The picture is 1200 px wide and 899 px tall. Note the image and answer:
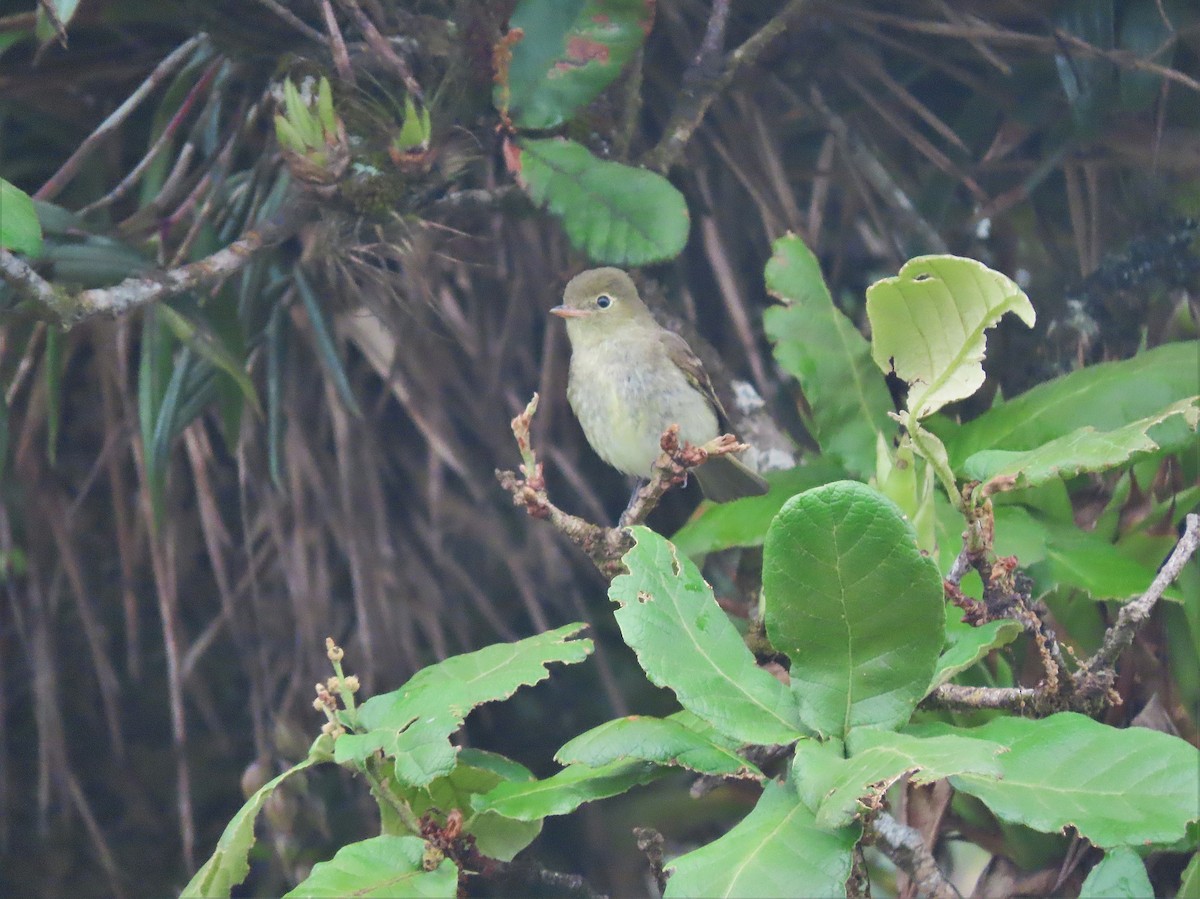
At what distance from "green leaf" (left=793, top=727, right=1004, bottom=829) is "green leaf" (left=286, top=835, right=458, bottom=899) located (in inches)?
16.0

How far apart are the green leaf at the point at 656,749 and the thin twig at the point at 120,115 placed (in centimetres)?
155

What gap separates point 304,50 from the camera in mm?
2096

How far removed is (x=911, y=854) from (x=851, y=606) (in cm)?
27

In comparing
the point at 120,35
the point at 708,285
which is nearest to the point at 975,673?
the point at 708,285

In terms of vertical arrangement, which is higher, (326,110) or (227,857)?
(326,110)

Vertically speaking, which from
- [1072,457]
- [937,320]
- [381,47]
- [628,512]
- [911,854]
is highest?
[381,47]

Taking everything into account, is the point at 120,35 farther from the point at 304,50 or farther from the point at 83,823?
the point at 83,823

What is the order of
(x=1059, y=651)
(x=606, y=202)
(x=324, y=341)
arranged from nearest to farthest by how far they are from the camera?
(x=1059, y=651), (x=606, y=202), (x=324, y=341)

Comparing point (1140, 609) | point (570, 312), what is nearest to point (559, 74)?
point (570, 312)

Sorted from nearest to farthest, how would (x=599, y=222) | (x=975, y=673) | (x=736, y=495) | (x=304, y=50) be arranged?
1. (x=975, y=673)
2. (x=599, y=222)
3. (x=304, y=50)
4. (x=736, y=495)

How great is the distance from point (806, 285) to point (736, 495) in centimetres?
48

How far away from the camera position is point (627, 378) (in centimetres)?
255

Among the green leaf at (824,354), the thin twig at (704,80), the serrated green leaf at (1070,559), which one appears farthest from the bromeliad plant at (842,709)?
the thin twig at (704,80)

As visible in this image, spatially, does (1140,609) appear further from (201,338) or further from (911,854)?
(201,338)
